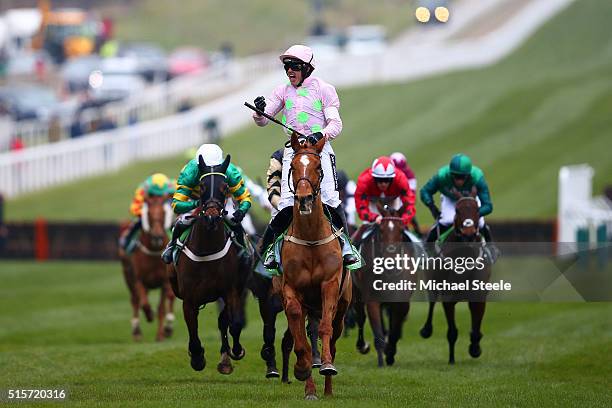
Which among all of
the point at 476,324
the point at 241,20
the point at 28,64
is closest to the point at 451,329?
the point at 476,324

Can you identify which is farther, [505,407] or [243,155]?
[243,155]

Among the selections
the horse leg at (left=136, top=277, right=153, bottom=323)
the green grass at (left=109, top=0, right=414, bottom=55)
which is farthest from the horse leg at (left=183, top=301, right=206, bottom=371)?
the green grass at (left=109, top=0, right=414, bottom=55)

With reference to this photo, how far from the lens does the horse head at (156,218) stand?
22.6 metres

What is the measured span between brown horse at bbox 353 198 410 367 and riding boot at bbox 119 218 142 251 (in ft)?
17.5

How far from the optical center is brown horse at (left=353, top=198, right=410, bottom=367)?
61.0 feet

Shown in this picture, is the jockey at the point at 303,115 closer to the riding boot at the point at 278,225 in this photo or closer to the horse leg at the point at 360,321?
the riding boot at the point at 278,225

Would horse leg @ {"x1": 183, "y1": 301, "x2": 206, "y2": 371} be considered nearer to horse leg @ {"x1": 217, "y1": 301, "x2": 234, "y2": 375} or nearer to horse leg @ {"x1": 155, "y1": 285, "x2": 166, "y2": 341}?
horse leg @ {"x1": 217, "y1": 301, "x2": 234, "y2": 375}

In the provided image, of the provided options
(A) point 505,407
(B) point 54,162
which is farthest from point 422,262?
(B) point 54,162

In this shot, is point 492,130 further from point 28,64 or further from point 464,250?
point 28,64

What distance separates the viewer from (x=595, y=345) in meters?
21.2

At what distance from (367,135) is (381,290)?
35.5 meters

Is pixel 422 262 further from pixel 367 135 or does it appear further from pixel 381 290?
pixel 367 135

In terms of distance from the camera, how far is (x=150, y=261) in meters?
23.2

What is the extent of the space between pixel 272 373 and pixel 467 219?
128 inches
